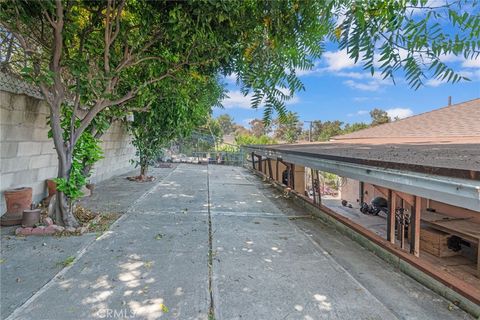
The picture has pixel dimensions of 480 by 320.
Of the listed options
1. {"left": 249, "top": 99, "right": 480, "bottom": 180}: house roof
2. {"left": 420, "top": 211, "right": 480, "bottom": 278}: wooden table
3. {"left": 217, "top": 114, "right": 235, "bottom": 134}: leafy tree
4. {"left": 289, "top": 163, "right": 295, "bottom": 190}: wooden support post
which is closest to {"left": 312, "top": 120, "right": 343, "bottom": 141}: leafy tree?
{"left": 217, "top": 114, "right": 235, "bottom": 134}: leafy tree

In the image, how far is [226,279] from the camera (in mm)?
2955

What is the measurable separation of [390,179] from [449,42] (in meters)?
1.97

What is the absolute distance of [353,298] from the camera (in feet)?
8.77

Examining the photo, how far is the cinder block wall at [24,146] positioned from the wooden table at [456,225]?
8.00m

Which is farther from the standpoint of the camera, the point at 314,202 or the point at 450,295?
the point at 314,202

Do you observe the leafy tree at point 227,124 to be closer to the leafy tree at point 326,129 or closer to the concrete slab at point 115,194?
the leafy tree at point 326,129

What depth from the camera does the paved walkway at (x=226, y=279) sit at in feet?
7.88

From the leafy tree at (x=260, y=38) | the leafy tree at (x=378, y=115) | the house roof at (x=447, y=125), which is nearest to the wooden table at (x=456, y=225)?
the house roof at (x=447, y=125)

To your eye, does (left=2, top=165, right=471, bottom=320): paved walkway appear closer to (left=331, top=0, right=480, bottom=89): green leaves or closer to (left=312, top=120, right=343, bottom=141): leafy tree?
(left=331, top=0, right=480, bottom=89): green leaves

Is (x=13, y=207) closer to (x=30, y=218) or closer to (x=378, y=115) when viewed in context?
(x=30, y=218)

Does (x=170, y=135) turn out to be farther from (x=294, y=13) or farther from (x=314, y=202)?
(x=294, y=13)

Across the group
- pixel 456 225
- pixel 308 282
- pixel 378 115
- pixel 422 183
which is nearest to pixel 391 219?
pixel 308 282

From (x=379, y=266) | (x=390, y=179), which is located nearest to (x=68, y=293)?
(x=390, y=179)

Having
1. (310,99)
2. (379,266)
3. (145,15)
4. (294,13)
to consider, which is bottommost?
(379,266)
